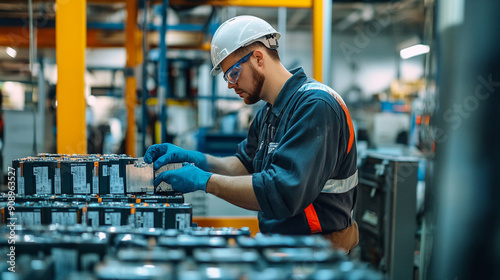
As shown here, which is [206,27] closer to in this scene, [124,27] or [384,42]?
[124,27]

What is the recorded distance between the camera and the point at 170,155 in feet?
8.52

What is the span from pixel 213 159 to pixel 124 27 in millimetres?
4555

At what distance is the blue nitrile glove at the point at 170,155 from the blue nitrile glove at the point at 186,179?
19 centimetres

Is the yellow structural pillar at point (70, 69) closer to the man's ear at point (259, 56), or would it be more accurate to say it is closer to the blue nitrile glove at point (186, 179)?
the blue nitrile glove at point (186, 179)

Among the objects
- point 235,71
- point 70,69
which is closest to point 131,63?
point 70,69

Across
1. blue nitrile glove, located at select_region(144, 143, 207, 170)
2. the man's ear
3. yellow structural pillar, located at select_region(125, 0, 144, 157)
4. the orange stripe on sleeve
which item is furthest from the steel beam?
the orange stripe on sleeve

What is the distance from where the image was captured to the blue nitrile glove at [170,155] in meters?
2.54

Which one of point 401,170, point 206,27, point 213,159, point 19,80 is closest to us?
point 213,159

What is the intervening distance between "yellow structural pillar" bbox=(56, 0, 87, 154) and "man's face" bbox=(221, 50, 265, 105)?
1408mm

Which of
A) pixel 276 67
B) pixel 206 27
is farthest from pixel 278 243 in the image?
pixel 206 27

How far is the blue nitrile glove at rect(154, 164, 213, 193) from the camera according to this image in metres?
2.22

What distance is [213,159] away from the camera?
2.97 metres

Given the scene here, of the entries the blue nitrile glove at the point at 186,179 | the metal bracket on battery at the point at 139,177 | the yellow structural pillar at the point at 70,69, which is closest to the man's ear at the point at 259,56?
the blue nitrile glove at the point at 186,179

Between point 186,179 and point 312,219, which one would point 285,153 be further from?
point 186,179
